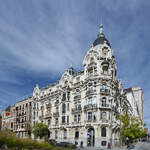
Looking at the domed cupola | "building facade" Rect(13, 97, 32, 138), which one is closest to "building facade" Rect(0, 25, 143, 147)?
the domed cupola

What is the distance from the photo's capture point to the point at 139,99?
15450 centimetres

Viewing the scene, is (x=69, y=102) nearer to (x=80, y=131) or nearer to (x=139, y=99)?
(x=80, y=131)

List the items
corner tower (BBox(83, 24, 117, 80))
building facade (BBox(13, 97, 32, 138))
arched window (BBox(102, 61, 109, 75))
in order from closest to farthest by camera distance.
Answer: corner tower (BBox(83, 24, 117, 80)) → arched window (BBox(102, 61, 109, 75)) → building facade (BBox(13, 97, 32, 138))

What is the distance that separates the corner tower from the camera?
45562 millimetres

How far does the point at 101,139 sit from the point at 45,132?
1584 centimetres

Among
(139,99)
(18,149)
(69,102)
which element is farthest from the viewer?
(139,99)

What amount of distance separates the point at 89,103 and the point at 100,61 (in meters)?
11.6

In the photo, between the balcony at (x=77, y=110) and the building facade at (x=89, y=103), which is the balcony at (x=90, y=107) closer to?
the building facade at (x=89, y=103)

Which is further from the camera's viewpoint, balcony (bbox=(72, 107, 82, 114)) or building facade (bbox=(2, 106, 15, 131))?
building facade (bbox=(2, 106, 15, 131))

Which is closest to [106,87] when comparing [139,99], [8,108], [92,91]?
[92,91]

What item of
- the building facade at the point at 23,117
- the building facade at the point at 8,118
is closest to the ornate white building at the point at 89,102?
the building facade at the point at 23,117

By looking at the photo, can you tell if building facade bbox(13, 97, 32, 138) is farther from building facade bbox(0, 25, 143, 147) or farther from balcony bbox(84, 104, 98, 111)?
balcony bbox(84, 104, 98, 111)

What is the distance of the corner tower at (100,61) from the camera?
4556 cm

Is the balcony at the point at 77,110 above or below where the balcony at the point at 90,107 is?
below
